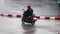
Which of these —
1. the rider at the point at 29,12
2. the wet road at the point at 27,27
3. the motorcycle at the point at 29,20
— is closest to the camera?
the wet road at the point at 27,27

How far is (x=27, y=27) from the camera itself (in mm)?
13391

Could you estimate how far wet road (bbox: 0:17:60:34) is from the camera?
1242 centimetres

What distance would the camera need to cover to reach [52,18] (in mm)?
16094

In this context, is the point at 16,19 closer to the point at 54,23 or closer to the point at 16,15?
the point at 16,15

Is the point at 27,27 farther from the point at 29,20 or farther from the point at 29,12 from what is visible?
the point at 29,12

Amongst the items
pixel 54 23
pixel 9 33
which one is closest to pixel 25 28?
pixel 9 33

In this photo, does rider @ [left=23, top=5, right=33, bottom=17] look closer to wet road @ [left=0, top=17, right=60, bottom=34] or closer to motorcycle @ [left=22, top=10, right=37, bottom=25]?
motorcycle @ [left=22, top=10, right=37, bottom=25]

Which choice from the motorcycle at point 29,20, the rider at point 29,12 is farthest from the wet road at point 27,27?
the rider at point 29,12

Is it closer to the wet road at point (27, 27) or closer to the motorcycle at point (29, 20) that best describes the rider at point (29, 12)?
the motorcycle at point (29, 20)

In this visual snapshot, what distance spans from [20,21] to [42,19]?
1732 millimetres

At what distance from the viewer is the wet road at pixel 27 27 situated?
40.8 feet

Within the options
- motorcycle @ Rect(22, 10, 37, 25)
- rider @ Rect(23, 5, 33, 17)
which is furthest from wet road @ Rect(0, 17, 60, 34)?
rider @ Rect(23, 5, 33, 17)

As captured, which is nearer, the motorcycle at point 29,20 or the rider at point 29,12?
the motorcycle at point 29,20

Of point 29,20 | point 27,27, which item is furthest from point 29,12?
point 27,27
